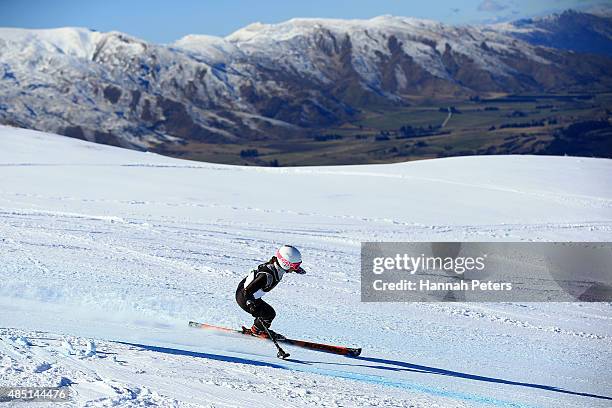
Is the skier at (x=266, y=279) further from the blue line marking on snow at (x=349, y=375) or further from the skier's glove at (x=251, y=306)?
the blue line marking on snow at (x=349, y=375)

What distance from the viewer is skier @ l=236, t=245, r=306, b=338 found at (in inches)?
427

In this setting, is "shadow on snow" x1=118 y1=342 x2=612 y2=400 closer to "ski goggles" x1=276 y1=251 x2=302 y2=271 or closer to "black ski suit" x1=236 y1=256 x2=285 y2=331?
"black ski suit" x1=236 y1=256 x2=285 y2=331

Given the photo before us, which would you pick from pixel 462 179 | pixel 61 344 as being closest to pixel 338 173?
pixel 462 179

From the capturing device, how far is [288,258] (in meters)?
10.8

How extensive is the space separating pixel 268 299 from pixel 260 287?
4791mm

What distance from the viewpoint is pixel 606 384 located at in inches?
488

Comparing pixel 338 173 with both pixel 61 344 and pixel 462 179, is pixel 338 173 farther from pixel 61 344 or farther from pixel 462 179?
pixel 61 344

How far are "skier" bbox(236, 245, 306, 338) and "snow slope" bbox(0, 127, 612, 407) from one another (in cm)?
60

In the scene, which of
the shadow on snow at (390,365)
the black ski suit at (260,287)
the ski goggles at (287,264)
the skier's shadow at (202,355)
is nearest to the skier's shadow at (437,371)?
the shadow on snow at (390,365)

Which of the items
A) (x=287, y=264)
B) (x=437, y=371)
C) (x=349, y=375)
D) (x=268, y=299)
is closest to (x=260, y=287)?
(x=287, y=264)

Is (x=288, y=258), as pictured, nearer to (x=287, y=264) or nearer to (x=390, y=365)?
(x=287, y=264)

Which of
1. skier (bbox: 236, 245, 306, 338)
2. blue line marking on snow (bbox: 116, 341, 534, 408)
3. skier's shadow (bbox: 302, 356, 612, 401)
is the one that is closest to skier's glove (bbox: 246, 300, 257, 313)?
skier (bbox: 236, 245, 306, 338)

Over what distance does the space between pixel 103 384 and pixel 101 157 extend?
3373cm

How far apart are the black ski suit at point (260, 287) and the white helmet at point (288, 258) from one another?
7.2 inches
